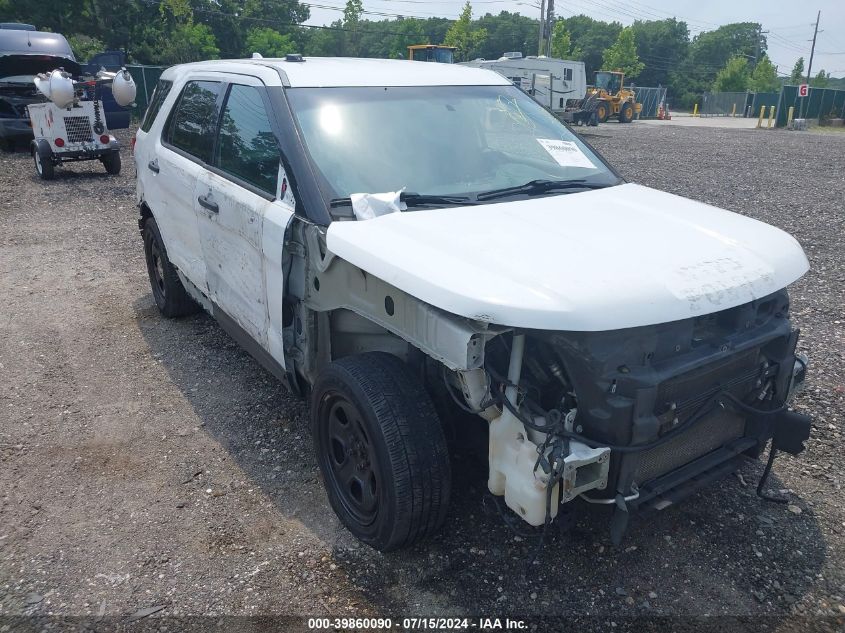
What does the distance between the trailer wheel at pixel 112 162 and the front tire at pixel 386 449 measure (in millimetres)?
11266

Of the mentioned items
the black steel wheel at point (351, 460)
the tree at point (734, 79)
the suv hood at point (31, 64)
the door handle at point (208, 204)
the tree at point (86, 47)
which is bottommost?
the black steel wheel at point (351, 460)

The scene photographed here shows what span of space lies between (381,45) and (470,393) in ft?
269

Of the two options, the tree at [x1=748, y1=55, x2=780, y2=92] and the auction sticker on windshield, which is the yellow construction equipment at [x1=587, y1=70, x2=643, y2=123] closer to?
the auction sticker on windshield

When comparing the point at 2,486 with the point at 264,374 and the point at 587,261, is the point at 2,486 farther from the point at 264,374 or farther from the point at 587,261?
the point at 587,261

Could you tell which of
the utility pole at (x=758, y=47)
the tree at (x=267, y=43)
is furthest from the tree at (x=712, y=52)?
the tree at (x=267, y=43)

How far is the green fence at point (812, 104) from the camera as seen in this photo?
33.6 m

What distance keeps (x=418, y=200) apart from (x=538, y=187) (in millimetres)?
664

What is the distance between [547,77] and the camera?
94.7 feet

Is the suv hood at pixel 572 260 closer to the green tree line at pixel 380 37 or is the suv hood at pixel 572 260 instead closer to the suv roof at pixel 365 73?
the suv roof at pixel 365 73

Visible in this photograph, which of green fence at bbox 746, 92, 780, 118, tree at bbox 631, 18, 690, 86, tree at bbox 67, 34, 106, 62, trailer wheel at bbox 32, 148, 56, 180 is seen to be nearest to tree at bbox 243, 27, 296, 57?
tree at bbox 67, 34, 106, 62

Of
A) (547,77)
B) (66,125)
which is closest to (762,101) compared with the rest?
(547,77)

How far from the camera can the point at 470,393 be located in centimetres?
237

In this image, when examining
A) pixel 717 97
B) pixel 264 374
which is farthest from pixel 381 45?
pixel 264 374

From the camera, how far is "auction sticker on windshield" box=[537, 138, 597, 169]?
11.9 ft
